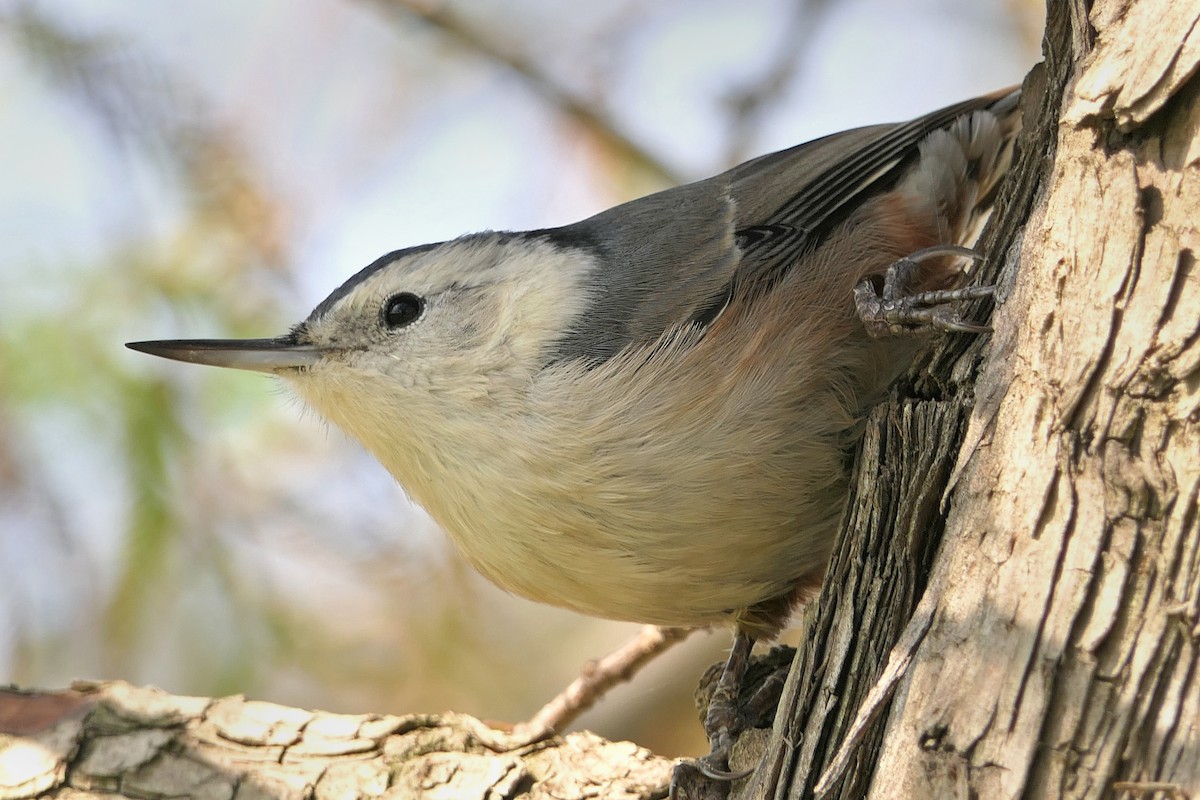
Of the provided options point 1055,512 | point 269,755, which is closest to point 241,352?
point 269,755

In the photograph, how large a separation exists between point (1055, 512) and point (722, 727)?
914 mm

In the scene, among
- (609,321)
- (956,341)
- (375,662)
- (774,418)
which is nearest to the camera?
(956,341)

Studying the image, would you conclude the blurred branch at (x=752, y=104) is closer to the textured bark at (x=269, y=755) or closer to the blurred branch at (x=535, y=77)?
the blurred branch at (x=535, y=77)

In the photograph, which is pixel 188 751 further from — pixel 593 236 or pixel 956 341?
pixel 956 341

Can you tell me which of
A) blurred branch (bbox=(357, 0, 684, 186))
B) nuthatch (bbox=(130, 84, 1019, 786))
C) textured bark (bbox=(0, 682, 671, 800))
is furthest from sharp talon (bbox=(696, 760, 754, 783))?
blurred branch (bbox=(357, 0, 684, 186))

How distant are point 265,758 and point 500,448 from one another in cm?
70

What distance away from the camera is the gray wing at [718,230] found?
1.92 m

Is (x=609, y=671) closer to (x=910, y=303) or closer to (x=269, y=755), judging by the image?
(x=269, y=755)

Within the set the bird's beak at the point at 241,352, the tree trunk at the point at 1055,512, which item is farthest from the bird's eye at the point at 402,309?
the tree trunk at the point at 1055,512

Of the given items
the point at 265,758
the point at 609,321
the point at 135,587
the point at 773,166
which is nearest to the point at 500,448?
the point at 609,321

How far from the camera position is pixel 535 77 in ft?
11.6

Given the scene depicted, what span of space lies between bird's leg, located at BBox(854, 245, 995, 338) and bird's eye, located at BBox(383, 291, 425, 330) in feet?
2.76

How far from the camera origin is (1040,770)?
3.76ft

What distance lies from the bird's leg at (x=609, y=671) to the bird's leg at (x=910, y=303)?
818mm
